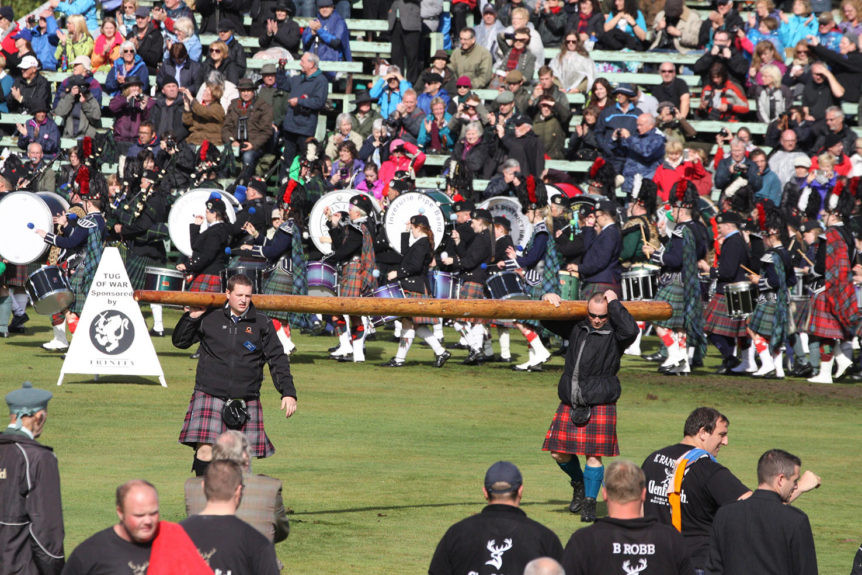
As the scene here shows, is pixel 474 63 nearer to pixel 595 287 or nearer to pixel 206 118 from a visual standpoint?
pixel 206 118

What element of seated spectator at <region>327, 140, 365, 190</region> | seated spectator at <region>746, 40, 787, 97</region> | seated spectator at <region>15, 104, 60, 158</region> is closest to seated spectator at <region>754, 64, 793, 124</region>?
seated spectator at <region>746, 40, 787, 97</region>

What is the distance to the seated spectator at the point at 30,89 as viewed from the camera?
2078 cm

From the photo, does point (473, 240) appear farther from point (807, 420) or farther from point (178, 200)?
point (807, 420)

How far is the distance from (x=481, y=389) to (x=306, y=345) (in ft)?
11.1

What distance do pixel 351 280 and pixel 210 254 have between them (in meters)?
1.58

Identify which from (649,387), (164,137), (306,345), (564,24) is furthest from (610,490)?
(564,24)

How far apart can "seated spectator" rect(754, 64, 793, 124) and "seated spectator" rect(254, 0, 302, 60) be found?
21.5 feet

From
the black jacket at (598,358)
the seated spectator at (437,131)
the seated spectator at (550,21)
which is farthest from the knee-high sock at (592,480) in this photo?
the seated spectator at (550,21)

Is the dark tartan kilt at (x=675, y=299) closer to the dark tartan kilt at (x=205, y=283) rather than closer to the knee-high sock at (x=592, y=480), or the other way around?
the dark tartan kilt at (x=205, y=283)

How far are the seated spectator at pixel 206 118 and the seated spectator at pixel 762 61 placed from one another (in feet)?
23.5

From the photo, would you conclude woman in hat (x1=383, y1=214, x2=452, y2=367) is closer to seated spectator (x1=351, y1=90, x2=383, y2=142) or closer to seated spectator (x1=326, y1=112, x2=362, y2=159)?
seated spectator (x1=326, y1=112, x2=362, y2=159)

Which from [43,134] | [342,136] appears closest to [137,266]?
[342,136]

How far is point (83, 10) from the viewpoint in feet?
74.6

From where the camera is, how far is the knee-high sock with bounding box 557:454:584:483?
845 centimetres
